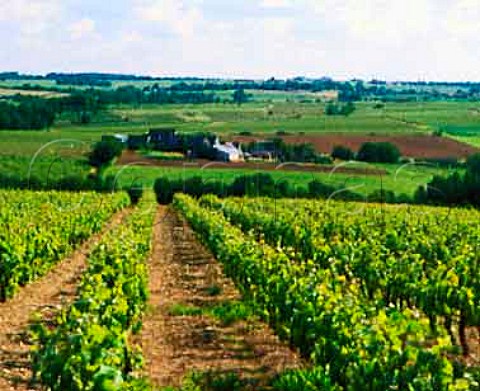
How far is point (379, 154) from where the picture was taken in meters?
68.8

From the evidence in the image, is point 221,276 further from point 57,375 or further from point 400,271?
point 57,375

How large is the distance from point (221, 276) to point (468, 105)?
→ 123m

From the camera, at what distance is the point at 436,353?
25.3ft

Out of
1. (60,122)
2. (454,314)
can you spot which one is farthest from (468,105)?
(454,314)

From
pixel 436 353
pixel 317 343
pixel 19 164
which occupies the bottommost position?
pixel 19 164

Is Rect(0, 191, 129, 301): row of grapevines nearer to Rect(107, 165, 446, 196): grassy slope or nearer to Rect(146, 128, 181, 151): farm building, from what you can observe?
Rect(107, 165, 446, 196): grassy slope

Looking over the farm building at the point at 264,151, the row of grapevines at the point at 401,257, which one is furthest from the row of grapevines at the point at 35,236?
the farm building at the point at 264,151

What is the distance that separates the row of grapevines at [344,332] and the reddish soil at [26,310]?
10.6ft

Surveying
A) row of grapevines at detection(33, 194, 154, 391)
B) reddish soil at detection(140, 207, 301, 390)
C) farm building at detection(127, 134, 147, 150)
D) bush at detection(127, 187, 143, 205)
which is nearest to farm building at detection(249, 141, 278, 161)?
farm building at detection(127, 134, 147, 150)

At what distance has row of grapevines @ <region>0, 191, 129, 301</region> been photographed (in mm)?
17344

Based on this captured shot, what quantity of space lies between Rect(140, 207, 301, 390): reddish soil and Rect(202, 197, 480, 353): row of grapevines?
1.79 metres

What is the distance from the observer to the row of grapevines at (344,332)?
7.80m

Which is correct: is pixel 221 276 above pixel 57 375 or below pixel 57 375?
below

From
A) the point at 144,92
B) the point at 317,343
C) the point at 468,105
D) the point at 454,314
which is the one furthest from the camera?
the point at 144,92
